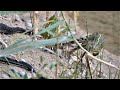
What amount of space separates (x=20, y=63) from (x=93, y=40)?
307mm

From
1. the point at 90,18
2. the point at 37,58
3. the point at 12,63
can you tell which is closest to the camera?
the point at 12,63

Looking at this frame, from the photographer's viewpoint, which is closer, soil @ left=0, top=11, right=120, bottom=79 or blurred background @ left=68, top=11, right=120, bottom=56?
soil @ left=0, top=11, right=120, bottom=79

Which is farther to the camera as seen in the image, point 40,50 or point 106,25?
point 106,25

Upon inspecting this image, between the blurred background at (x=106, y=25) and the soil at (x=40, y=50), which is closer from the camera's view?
the soil at (x=40, y=50)

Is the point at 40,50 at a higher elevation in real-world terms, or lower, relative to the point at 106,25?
lower
